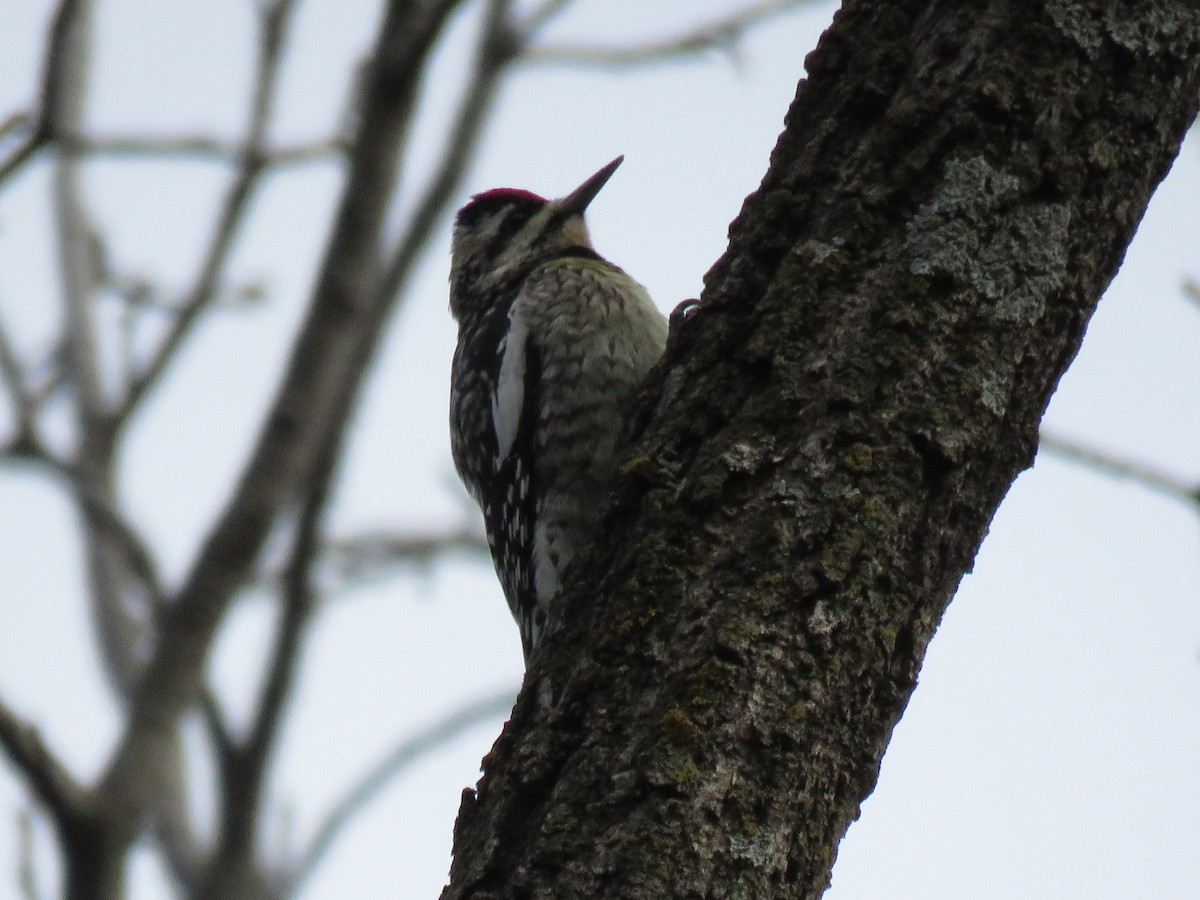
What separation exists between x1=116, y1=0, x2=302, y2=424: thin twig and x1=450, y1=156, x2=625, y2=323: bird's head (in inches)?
33.2

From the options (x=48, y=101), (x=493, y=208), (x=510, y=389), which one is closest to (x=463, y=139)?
(x=493, y=208)

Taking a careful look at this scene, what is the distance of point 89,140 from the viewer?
4.43 meters

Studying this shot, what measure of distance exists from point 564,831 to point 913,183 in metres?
1.09

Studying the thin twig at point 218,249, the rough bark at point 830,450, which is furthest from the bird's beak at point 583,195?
the rough bark at point 830,450

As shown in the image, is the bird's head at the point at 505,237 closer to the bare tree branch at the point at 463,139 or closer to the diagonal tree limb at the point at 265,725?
the bare tree branch at the point at 463,139

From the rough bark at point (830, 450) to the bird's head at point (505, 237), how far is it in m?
2.93

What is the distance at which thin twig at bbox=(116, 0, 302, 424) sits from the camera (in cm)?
557

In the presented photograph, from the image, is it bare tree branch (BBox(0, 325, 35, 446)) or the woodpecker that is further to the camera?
bare tree branch (BBox(0, 325, 35, 446))

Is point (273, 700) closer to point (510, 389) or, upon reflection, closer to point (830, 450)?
point (510, 389)

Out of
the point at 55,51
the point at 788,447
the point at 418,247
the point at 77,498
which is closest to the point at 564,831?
the point at 788,447

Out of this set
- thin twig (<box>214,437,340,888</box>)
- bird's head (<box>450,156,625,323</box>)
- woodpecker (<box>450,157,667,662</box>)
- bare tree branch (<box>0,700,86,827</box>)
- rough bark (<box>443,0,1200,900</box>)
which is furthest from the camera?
bird's head (<box>450,156,625,323</box>)

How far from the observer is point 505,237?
18.3ft

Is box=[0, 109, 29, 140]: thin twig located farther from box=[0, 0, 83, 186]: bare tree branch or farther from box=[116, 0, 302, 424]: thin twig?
box=[116, 0, 302, 424]: thin twig

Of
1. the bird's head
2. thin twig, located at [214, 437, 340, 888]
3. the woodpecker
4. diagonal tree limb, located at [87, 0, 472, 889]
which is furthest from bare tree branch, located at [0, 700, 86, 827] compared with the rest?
the bird's head
